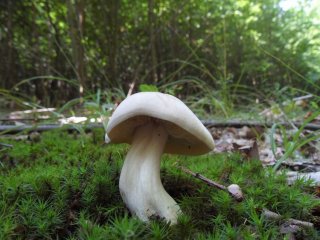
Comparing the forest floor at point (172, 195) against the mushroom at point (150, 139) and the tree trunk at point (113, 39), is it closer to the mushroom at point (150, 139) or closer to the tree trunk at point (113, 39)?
the mushroom at point (150, 139)

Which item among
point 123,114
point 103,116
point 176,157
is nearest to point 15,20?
point 103,116

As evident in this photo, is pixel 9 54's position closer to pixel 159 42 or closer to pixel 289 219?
pixel 159 42

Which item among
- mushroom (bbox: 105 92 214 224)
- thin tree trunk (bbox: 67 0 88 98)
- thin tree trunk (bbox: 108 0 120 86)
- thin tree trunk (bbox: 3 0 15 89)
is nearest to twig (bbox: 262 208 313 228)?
mushroom (bbox: 105 92 214 224)

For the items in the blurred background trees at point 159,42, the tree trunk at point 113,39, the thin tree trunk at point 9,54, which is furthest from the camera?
the blurred background trees at point 159,42

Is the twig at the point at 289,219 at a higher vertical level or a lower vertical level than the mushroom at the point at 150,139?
lower

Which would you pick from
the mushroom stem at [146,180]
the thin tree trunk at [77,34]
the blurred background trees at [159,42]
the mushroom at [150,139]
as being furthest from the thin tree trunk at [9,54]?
the mushroom stem at [146,180]

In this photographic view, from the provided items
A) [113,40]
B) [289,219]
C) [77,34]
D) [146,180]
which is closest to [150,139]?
[146,180]

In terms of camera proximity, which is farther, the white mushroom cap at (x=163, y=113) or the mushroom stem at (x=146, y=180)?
the mushroom stem at (x=146, y=180)

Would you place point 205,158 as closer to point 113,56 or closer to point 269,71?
point 113,56
